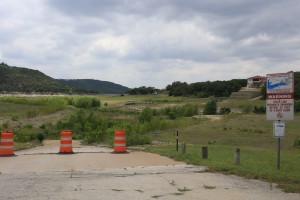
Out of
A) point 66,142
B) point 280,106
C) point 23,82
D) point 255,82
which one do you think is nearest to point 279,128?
point 280,106

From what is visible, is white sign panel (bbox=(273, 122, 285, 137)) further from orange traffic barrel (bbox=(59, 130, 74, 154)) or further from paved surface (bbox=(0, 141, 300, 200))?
orange traffic barrel (bbox=(59, 130, 74, 154))

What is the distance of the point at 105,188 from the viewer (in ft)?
30.1

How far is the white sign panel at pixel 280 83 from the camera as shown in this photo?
1198cm

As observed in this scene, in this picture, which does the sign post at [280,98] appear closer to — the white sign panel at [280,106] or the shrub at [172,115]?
the white sign panel at [280,106]

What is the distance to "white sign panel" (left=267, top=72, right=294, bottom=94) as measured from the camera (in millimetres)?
11977

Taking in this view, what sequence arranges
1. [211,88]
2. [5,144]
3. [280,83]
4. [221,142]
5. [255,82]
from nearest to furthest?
[280,83], [5,144], [221,142], [211,88], [255,82]

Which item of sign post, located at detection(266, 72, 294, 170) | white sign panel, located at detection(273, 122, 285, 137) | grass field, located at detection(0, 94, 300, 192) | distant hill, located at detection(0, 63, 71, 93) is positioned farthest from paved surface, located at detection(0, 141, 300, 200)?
distant hill, located at detection(0, 63, 71, 93)

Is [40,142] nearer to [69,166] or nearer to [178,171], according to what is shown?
[69,166]

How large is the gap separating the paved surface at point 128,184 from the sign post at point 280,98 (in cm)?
254

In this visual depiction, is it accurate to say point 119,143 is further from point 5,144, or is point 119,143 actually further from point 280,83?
point 280,83

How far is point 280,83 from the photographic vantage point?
40.0ft

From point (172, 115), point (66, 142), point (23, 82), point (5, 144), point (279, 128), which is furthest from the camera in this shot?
point (23, 82)

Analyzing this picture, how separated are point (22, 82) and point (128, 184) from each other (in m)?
167

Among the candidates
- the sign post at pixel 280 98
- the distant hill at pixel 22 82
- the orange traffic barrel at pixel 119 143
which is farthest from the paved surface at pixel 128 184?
the distant hill at pixel 22 82
